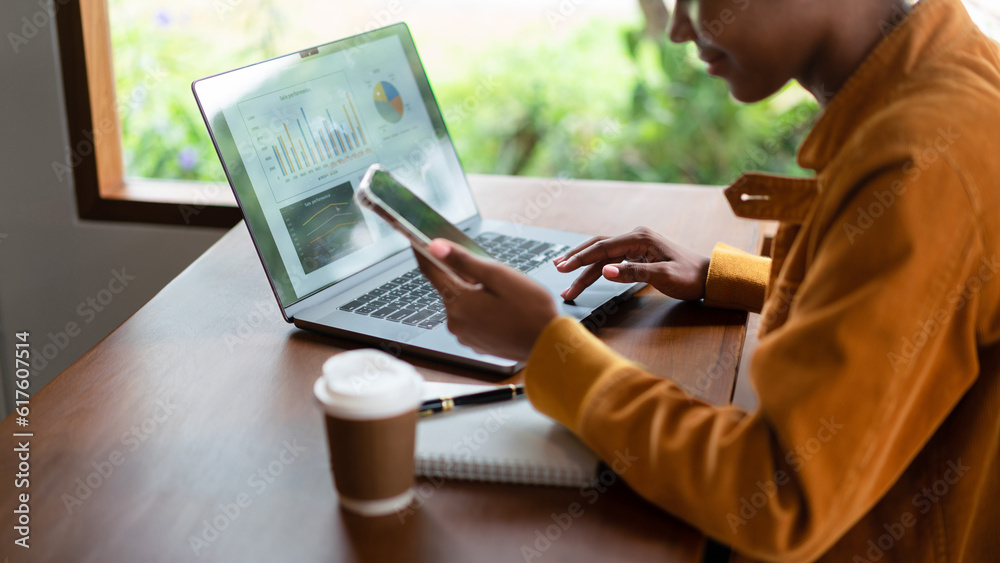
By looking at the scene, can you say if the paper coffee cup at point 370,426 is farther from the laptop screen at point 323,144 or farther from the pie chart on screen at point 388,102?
the pie chart on screen at point 388,102

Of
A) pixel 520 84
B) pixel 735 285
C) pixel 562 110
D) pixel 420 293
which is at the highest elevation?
pixel 420 293

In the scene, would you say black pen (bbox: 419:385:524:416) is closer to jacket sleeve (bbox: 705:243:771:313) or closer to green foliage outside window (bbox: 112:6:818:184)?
jacket sleeve (bbox: 705:243:771:313)

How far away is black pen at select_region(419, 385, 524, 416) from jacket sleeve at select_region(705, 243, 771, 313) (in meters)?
0.35

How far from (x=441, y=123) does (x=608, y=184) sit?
1.39ft

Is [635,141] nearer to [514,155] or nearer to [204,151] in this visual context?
[514,155]

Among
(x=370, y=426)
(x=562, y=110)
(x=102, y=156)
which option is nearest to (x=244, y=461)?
(x=370, y=426)

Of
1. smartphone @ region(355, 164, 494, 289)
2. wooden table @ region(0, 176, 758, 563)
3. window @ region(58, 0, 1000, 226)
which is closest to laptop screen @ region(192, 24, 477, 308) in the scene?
wooden table @ region(0, 176, 758, 563)

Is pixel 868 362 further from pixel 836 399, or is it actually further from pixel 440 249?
pixel 440 249

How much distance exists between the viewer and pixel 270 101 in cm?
99

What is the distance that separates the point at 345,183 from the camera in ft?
3.47

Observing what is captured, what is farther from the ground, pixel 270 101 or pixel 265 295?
pixel 270 101

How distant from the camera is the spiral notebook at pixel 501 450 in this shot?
66 cm

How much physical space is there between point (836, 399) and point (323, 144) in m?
0.72

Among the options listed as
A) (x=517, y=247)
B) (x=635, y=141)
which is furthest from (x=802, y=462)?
(x=635, y=141)
